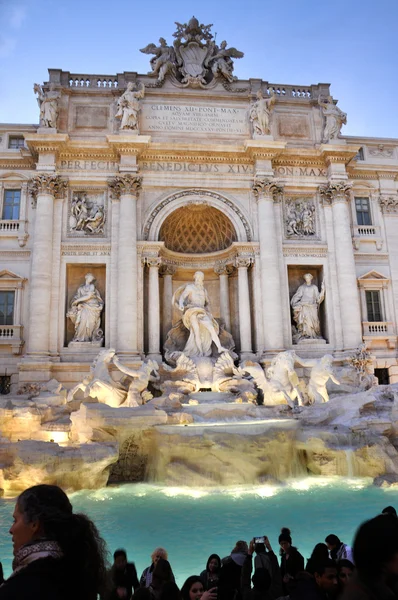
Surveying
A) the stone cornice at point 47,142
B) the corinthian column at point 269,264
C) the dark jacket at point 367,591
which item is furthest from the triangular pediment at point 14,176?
the dark jacket at point 367,591

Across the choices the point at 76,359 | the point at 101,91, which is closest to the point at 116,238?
the point at 76,359

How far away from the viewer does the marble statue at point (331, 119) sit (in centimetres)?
2198

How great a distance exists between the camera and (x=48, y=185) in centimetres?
1995

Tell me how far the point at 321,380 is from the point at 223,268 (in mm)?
7437

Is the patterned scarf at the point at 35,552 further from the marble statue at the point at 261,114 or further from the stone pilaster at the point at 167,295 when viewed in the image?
the marble statue at the point at 261,114

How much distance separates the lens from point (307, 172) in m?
22.0

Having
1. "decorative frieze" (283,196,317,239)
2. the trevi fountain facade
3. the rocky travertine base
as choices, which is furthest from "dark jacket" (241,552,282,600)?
"decorative frieze" (283,196,317,239)

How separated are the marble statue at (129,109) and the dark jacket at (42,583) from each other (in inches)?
814

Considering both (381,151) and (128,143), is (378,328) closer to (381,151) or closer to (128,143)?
(381,151)

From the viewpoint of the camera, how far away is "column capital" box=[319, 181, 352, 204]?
2133 centimetres

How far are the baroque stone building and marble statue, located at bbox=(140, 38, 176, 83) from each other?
7 cm

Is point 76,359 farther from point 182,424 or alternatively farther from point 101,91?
point 101,91

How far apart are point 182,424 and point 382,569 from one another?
11377 millimetres

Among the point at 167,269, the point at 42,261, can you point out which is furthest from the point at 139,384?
the point at 167,269
